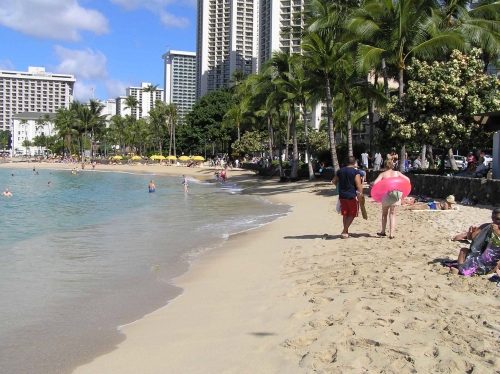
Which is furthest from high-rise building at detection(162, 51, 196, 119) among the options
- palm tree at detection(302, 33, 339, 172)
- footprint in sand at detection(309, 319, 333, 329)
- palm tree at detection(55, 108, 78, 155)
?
footprint in sand at detection(309, 319, 333, 329)

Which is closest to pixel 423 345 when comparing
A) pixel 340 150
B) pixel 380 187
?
pixel 380 187

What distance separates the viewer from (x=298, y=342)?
4258 mm

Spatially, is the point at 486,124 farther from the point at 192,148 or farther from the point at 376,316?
the point at 192,148

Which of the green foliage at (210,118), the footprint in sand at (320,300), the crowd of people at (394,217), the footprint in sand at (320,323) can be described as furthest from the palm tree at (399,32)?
the green foliage at (210,118)

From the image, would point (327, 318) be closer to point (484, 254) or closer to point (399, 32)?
point (484, 254)

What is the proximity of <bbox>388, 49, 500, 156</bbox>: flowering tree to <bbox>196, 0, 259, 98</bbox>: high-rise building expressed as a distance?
11263 centimetres

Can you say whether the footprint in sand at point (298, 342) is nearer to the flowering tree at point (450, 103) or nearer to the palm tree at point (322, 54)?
the flowering tree at point (450, 103)

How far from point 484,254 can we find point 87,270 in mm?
6360

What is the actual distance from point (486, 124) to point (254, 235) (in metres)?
10.5

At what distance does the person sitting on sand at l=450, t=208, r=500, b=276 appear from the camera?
5719 mm

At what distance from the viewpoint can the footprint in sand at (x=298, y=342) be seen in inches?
165

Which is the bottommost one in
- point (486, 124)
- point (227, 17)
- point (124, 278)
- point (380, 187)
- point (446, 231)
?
point (124, 278)

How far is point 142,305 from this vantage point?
636 cm

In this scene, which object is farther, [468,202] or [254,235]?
[468,202]
